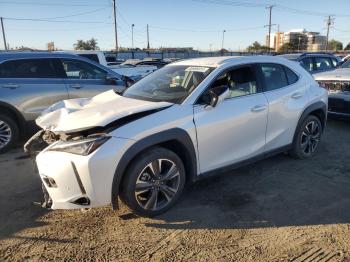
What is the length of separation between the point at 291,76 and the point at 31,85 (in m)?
4.45

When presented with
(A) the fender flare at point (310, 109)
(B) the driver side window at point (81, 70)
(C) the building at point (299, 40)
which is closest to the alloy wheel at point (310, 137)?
(A) the fender flare at point (310, 109)

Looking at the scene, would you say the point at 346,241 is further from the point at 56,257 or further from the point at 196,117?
the point at 56,257

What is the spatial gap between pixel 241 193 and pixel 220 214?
2.01ft

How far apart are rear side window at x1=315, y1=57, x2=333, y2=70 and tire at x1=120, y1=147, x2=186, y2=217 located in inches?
366

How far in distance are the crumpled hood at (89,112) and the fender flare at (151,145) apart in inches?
12.8

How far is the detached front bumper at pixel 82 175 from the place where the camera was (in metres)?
3.18

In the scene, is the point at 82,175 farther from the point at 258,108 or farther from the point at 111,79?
the point at 111,79

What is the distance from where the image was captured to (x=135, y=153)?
3395 mm

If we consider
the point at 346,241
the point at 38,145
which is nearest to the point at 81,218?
the point at 38,145

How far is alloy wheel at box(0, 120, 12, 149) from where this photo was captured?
19.9 ft

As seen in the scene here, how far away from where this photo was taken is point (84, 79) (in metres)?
7.02

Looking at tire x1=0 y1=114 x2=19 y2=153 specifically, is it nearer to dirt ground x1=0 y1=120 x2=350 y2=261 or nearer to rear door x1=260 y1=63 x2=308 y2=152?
dirt ground x1=0 y1=120 x2=350 y2=261

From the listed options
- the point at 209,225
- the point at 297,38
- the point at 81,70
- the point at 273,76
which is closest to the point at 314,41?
the point at 297,38

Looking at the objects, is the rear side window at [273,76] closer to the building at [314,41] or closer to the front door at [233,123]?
the front door at [233,123]
